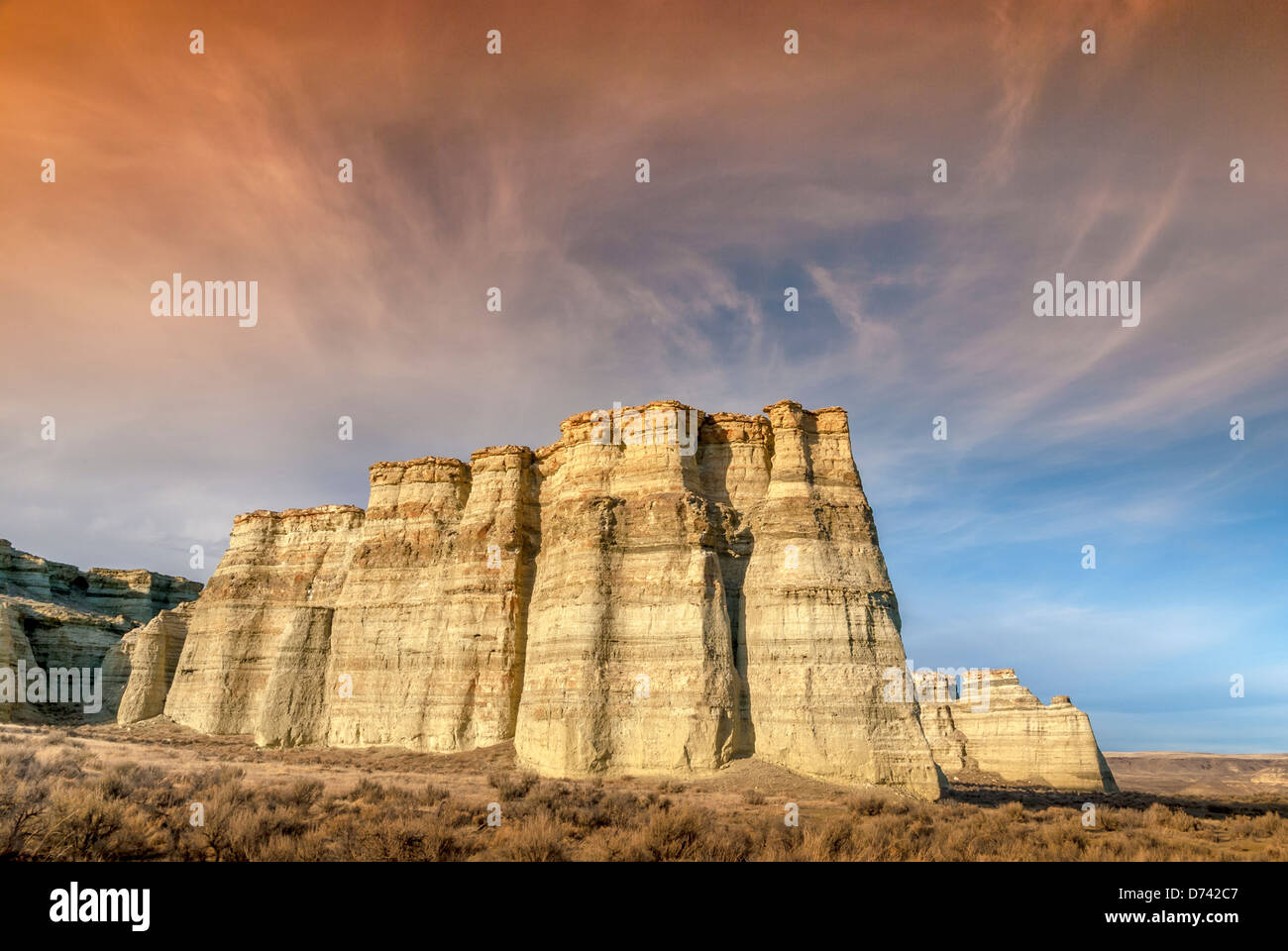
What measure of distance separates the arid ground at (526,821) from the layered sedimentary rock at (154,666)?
2193cm

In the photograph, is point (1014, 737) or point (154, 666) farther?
point (154, 666)

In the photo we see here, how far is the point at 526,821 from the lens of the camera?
12.6 metres

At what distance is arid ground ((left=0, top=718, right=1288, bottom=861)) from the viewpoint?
9.79m

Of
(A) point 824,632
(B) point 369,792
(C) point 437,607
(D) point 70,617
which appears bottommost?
(B) point 369,792

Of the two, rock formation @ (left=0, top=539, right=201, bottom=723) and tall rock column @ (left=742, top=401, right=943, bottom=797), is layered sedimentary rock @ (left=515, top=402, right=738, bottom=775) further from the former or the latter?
rock formation @ (left=0, top=539, right=201, bottom=723)

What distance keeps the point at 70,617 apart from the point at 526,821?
197ft

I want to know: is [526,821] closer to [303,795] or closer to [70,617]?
[303,795]

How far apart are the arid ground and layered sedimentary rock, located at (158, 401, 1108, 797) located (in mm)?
2085

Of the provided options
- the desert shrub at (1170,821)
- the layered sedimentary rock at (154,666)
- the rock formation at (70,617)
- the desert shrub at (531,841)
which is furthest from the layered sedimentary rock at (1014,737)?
the rock formation at (70,617)

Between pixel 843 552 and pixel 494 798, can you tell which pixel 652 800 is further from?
pixel 843 552

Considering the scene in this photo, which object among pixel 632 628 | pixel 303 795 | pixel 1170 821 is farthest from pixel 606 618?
pixel 1170 821

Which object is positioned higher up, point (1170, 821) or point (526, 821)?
point (526, 821)
